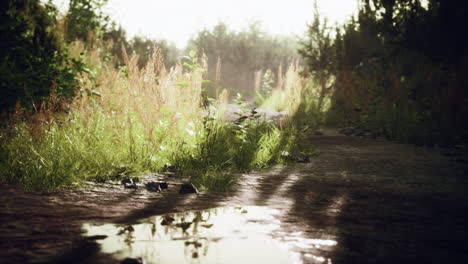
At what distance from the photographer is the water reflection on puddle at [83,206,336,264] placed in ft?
5.57

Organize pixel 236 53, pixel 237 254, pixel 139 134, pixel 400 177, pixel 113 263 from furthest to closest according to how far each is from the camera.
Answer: pixel 236 53, pixel 139 134, pixel 400 177, pixel 237 254, pixel 113 263

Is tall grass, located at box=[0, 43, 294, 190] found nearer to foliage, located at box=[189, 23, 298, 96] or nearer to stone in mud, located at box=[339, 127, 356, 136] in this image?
stone in mud, located at box=[339, 127, 356, 136]

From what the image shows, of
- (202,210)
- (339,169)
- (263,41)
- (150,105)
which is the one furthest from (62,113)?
(263,41)

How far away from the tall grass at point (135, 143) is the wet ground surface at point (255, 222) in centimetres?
24

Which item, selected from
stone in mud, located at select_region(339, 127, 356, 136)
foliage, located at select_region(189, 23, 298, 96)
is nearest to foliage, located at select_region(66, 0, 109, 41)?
stone in mud, located at select_region(339, 127, 356, 136)

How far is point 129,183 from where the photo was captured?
3.03m

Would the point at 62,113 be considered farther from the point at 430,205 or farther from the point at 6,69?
the point at 430,205

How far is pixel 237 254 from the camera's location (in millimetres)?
1740

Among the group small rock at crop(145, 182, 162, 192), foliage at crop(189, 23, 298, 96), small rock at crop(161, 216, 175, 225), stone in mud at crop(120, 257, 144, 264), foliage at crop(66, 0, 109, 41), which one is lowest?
stone in mud at crop(120, 257, 144, 264)

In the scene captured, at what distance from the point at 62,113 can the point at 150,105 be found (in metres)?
1.47

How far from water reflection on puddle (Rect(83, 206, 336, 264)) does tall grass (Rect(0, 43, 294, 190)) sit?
0.83m

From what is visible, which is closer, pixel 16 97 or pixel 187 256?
pixel 187 256

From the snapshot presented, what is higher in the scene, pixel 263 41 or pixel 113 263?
pixel 263 41

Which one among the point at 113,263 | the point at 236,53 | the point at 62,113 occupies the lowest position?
the point at 113,263
